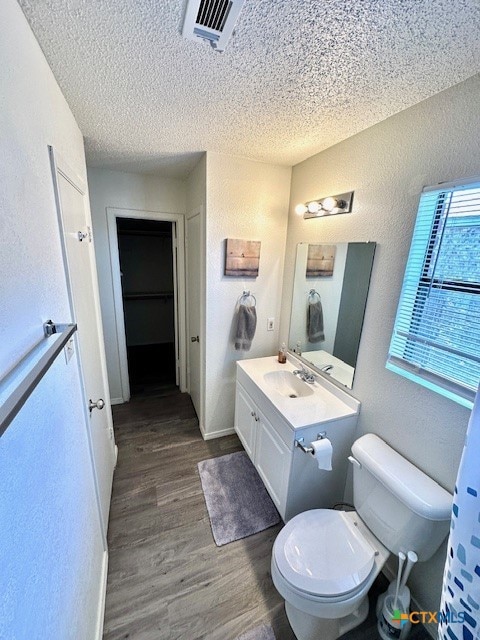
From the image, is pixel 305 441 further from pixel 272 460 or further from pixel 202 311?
pixel 202 311

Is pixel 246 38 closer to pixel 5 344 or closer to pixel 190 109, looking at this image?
pixel 190 109

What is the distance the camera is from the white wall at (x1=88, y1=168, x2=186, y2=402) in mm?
2400

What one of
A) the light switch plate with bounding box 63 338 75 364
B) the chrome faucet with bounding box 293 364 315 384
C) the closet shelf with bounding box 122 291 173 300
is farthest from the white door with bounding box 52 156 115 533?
the closet shelf with bounding box 122 291 173 300

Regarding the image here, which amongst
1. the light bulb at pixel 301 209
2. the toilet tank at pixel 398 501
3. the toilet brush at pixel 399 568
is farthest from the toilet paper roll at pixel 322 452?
the light bulb at pixel 301 209

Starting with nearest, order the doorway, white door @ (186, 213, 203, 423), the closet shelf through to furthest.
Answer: white door @ (186, 213, 203, 423)
the doorway
the closet shelf

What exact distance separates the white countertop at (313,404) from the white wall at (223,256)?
1.38 ft

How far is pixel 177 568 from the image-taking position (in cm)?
148

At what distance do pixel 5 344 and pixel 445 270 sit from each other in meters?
1.55

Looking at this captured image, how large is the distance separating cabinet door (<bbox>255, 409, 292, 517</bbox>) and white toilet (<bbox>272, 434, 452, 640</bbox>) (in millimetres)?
268

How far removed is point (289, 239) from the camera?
224cm

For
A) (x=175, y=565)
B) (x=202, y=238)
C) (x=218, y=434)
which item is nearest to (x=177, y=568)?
(x=175, y=565)

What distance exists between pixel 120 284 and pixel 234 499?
223cm

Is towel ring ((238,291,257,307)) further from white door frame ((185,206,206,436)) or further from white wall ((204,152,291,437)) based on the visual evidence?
white door frame ((185,206,206,436))

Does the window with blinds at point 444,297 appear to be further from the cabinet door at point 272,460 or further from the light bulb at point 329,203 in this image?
the cabinet door at point 272,460
